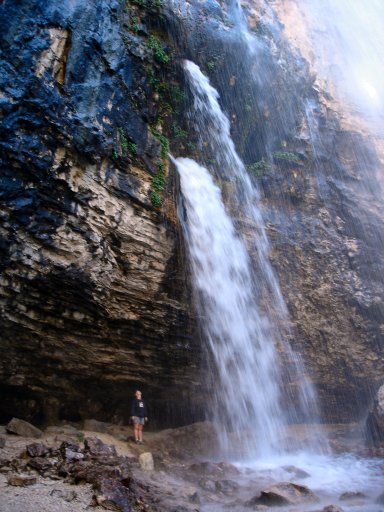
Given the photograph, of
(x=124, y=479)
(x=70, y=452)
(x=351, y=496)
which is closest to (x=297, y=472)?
(x=351, y=496)

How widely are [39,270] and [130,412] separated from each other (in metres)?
4.92

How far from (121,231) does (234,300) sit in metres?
4.42

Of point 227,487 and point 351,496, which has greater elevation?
point 351,496

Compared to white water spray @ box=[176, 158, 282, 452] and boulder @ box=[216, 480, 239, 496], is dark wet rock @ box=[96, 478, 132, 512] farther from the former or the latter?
white water spray @ box=[176, 158, 282, 452]

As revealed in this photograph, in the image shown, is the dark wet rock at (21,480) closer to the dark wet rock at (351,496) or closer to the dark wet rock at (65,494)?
the dark wet rock at (65,494)

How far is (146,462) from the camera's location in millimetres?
8250

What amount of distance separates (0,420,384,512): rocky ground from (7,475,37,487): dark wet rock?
0.01 m

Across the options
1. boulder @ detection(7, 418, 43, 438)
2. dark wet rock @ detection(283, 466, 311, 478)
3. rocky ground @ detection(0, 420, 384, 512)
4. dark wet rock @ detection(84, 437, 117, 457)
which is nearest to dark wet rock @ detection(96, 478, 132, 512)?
rocky ground @ detection(0, 420, 384, 512)

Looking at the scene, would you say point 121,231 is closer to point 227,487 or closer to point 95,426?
point 95,426

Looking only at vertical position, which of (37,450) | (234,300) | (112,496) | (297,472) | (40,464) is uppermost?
(234,300)

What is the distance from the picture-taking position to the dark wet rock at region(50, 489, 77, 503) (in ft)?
17.0

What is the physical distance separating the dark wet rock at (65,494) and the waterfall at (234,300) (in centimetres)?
580

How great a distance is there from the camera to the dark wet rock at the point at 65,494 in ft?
17.0

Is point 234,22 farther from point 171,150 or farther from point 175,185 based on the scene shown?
point 175,185
